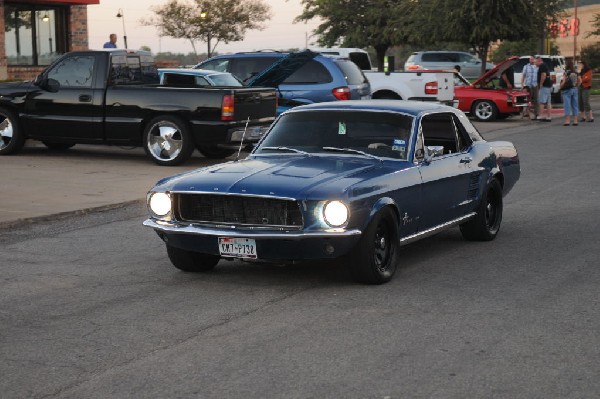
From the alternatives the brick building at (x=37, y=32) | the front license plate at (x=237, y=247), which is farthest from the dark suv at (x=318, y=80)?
the brick building at (x=37, y=32)

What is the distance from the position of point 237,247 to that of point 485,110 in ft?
82.5

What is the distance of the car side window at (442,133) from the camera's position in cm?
1055

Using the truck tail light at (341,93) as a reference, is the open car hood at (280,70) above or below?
above

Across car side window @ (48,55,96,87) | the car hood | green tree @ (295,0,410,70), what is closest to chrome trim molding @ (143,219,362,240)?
the car hood

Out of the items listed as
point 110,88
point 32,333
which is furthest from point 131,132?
point 32,333

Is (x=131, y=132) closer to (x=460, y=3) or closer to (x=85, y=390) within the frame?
(x=85, y=390)

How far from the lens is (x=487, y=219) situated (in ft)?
36.6

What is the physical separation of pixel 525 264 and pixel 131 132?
34.3 ft

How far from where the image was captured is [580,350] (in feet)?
22.1

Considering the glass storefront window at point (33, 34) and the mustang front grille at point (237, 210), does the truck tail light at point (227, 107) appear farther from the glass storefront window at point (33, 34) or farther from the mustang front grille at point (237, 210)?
the glass storefront window at point (33, 34)

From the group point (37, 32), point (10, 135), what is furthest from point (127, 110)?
point (37, 32)

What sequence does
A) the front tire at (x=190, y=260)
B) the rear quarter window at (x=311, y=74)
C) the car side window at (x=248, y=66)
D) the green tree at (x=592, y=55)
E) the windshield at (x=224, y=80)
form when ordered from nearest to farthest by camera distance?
the front tire at (x=190, y=260) → the windshield at (x=224, y=80) → the rear quarter window at (x=311, y=74) → the car side window at (x=248, y=66) → the green tree at (x=592, y=55)

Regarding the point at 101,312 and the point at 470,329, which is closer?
the point at 470,329

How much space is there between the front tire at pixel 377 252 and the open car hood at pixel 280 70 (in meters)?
13.9
